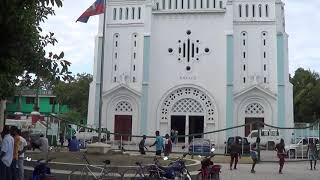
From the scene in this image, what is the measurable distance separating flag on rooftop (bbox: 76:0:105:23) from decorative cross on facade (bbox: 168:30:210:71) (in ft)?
78.2

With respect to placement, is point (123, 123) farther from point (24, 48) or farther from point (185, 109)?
point (24, 48)

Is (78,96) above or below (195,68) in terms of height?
below

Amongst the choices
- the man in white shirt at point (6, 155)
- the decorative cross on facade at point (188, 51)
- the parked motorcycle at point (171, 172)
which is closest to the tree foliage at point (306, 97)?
the decorative cross on facade at point (188, 51)

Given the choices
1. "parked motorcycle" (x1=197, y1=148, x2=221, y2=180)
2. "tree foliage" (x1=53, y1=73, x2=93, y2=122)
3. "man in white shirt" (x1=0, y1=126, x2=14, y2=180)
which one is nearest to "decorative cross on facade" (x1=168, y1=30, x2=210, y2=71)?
"tree foliage" (x1=53, y1=73, x2=93, y2=122)

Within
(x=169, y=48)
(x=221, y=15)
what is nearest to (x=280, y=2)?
(x=221, y=15)

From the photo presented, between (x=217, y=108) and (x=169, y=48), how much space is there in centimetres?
818

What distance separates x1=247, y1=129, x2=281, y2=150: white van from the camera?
3538cm

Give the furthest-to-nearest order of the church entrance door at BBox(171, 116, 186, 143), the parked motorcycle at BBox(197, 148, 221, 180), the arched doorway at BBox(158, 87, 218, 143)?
1. the church entrance door at BBox(171, 116, 186, 143)
2. the arched doorway at BBox(158, 87, 218, 143)
3. the parked motorcycle at BBox(197, 148, 221, 180)

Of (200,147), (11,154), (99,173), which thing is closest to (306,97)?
(200,147)

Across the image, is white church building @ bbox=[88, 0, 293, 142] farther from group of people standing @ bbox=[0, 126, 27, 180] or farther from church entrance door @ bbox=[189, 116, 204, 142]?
group of people standing @ bbox=[0, 126, 27, 180]

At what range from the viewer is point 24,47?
5035 millimetres

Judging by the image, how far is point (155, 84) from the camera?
151 ft

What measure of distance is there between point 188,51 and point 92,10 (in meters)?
24.3

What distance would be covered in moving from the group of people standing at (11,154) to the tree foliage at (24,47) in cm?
332
